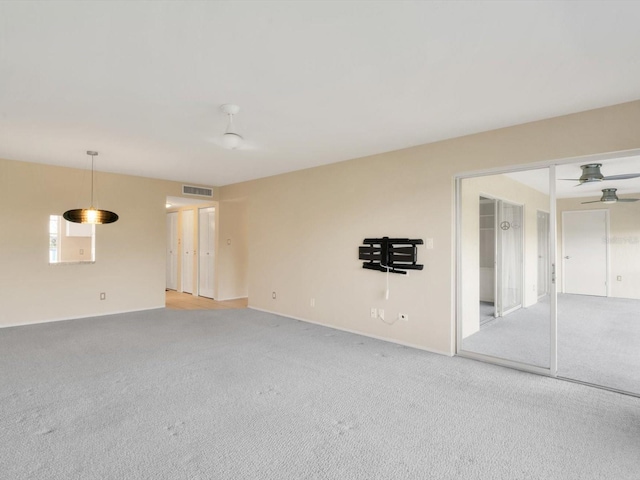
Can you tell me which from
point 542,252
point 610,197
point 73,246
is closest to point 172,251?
point 73,246

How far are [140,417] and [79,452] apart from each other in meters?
0.45

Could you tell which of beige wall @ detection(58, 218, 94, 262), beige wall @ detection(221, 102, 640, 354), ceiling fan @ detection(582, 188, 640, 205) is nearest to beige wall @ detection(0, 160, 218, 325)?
beige wall @ detection(58, 218, 94, 262)

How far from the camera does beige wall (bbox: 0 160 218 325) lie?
528 cm

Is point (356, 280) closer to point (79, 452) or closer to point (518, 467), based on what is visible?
point (518, 467)

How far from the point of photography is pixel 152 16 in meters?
1.90

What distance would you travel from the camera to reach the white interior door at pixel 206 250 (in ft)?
26.2

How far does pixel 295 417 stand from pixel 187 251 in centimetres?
698

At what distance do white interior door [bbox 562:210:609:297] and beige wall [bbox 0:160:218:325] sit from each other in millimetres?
6808

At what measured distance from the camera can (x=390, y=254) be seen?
4.58 metres

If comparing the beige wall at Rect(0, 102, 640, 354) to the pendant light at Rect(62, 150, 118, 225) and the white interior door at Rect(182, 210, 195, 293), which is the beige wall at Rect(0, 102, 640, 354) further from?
the white interior door at Rect(182, 210, 195, 293)

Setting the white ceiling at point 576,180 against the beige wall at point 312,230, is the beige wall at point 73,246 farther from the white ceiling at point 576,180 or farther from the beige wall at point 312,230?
the white ceiling at point 576,180

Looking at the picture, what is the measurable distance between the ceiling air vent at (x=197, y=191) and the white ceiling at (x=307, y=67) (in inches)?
119

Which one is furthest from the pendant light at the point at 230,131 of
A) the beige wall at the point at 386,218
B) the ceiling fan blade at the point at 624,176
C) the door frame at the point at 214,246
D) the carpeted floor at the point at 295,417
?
the door frame at the point at 214,246

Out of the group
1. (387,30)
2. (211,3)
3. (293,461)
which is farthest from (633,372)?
(211,3)
